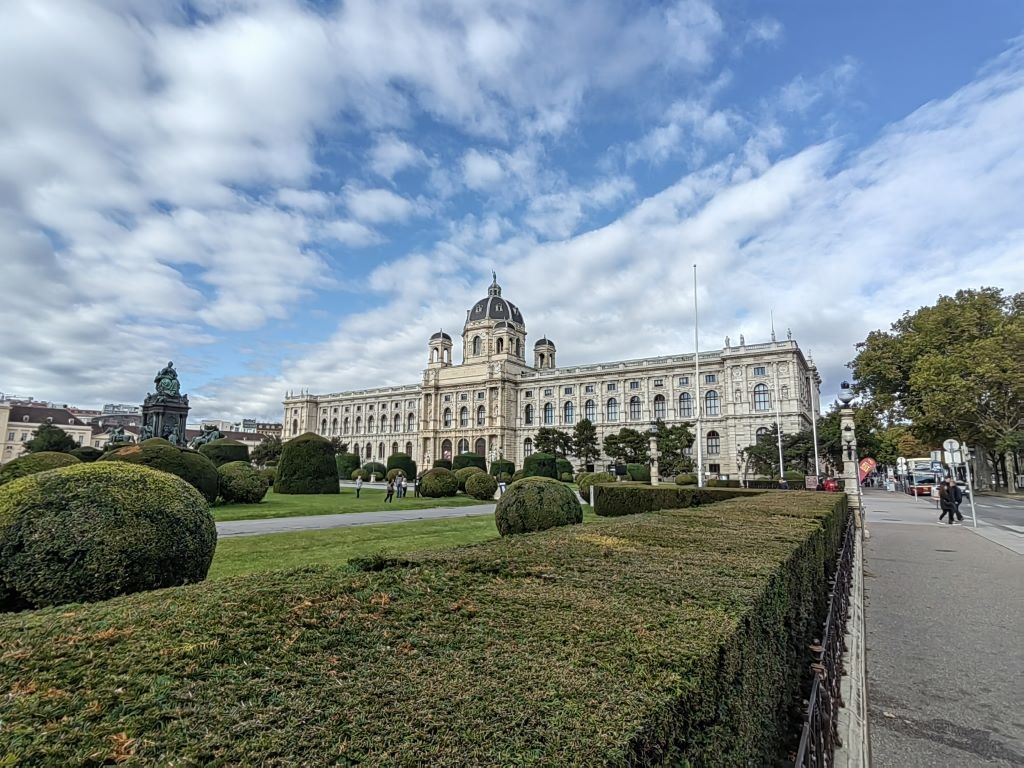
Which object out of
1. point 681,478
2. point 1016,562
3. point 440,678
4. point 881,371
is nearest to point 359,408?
point 681,478

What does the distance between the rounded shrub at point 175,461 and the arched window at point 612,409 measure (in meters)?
55.0

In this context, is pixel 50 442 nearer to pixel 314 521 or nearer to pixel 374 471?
pixel 374 471

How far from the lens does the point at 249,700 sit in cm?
149

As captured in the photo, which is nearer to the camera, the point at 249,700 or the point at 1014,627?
the point at 249,700

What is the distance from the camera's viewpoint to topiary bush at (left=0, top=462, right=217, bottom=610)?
16.0ft

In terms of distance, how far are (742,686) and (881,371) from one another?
4447 cm

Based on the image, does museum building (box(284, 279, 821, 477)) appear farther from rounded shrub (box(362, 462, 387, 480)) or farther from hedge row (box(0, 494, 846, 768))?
hedge row (box(0, 494, 846, 768))

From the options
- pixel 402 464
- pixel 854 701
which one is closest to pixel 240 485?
pixel 854 701

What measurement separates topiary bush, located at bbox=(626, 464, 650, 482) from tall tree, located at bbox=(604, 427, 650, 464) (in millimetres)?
4642

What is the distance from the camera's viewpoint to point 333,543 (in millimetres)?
12102

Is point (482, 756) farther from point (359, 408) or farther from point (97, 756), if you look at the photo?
point (359, 408)

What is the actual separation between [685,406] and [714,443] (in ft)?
18.1

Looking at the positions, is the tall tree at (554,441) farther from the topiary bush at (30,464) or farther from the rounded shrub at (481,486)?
the topiary bush at (30,464)

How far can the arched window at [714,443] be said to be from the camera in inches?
2387
